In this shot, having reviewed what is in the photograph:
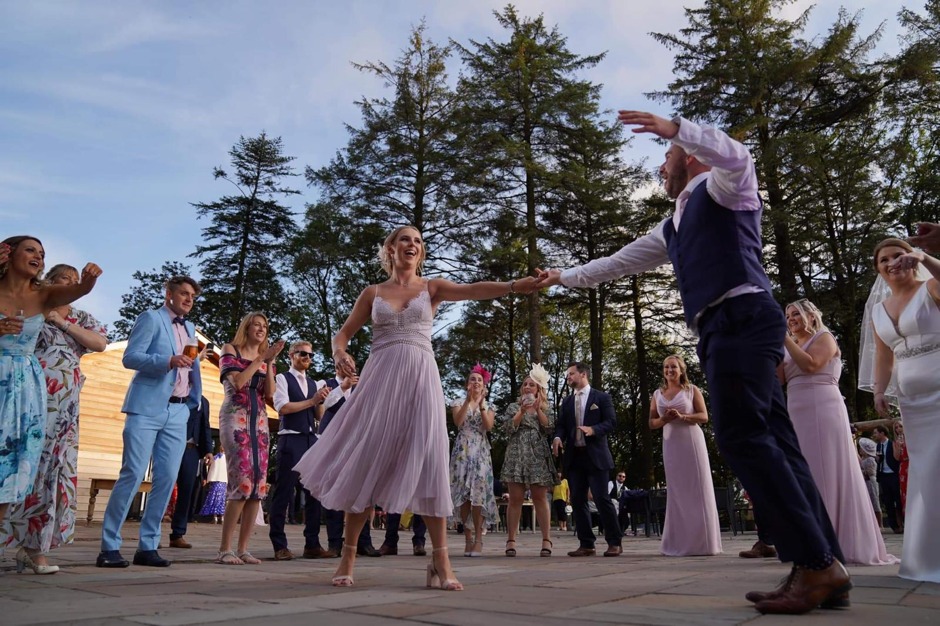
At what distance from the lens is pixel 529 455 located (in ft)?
26.4

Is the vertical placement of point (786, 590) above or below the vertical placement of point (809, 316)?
below

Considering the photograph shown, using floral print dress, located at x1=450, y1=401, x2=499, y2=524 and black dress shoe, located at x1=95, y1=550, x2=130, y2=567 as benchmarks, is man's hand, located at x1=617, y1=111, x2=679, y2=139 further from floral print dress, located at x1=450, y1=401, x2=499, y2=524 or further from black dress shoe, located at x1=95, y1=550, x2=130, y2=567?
floral print dress, located at x1=450, y1=401, x2=499, y2=524

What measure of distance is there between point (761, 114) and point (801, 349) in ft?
55.2

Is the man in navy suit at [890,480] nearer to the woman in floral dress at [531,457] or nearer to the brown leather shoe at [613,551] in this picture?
the brown leather shoe at [613,551]

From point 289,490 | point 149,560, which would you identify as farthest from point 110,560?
point 289,490

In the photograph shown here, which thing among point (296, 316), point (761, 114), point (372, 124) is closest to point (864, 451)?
point (761, 114)

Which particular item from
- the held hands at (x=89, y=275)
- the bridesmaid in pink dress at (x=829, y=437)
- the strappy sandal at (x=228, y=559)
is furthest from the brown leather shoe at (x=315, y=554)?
the bridesmaid in pink dress at (x=829, y=437)

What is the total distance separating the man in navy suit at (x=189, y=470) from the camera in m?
7.94

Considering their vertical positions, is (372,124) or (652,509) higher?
(372,124)

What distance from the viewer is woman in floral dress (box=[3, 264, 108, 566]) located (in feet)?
14.9

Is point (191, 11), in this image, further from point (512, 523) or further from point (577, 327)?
point (577, 327)

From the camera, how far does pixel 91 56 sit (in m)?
9.38

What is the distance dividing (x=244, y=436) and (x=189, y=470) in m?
2.97

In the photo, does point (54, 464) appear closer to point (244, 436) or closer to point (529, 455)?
point (244, 436)
